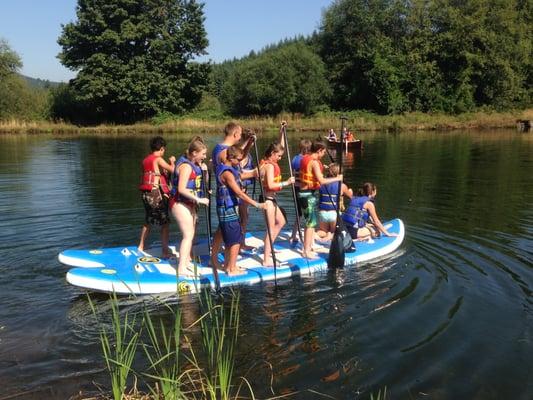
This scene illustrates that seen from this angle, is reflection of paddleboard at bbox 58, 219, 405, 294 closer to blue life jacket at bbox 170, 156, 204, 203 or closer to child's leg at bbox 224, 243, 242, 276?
child's leg at bbox 224, 243, 242, 276

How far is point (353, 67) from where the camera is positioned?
5697cm

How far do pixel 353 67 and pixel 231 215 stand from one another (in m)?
52.7

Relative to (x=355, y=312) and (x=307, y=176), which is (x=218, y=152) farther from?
(x=355, y=312)

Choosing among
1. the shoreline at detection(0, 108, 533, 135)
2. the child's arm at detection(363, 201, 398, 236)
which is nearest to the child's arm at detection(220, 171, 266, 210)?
the child's arm at detection(363, 201, 398, 236)

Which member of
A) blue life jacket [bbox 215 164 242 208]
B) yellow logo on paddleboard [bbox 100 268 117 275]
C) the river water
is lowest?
the river water

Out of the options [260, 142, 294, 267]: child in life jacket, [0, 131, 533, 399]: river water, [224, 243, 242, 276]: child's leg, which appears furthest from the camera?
[260, 142, 294, 267]: child in life jacket

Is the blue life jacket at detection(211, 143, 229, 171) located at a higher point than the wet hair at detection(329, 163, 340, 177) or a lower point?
higher

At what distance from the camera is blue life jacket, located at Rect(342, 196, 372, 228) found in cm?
947

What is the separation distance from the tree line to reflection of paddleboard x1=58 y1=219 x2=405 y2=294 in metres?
43.5

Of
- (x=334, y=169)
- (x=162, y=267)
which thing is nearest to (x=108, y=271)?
(x=162, y=267)

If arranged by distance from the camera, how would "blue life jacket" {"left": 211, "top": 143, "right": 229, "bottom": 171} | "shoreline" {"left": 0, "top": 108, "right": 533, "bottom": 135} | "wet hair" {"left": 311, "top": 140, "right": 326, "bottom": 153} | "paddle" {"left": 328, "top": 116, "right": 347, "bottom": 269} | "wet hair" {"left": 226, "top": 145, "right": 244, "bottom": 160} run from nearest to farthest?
"wet hair" {"left": 226, "top": 145, "right": 244, "bottom": 160} < "blue life jacket" {"left": 211, "top": 143, "right": 229, "bottom": 171} < "paddle" {"left": 328, "top": 116, "right": 347, "bottom": 269} < "wet hair" {"left": 311, "top": 140, "right": 326, "bottom": 153} < "shoreline" {"left": 0, "top": 108, "right": 533, "bottom": 135}

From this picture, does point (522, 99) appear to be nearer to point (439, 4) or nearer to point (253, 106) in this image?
point (439, 4)

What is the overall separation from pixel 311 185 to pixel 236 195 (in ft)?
6.47

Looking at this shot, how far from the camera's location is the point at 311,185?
870 centimetres
